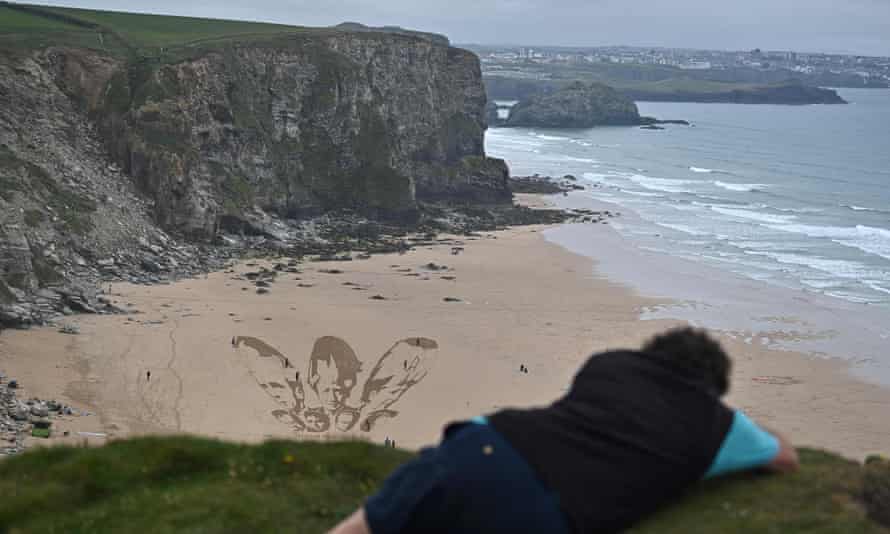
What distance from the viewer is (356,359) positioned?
107ft

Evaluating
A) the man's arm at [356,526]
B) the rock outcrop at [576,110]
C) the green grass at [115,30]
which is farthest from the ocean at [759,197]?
the man's arm at [356,526]

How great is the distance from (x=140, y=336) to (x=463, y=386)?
11210 millimetres

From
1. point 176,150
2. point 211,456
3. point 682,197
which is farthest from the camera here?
point 682,197

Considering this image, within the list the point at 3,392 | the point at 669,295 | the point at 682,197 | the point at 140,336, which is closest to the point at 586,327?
the point at 669,295

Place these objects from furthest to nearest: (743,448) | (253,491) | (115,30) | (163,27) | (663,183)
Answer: (663,183), (163,27), (115,30), (253,491), (743,448)

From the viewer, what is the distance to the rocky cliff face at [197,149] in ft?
138

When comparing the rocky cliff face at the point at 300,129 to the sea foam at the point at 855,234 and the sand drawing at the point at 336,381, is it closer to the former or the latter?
the sand drawing at the point at 336,381

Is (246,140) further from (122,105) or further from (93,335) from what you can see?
(93,335)

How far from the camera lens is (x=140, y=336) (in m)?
33.7

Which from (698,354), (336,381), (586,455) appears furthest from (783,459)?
(336,381)

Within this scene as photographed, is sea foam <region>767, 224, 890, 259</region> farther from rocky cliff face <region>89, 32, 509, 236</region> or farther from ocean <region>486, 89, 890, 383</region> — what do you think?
rocky cliff face <region>89, 32, 509, 236</region>

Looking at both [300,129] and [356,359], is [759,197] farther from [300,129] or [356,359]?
[356,359]

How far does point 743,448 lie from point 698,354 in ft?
2.81

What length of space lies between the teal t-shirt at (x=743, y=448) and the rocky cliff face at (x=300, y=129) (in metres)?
44.3
